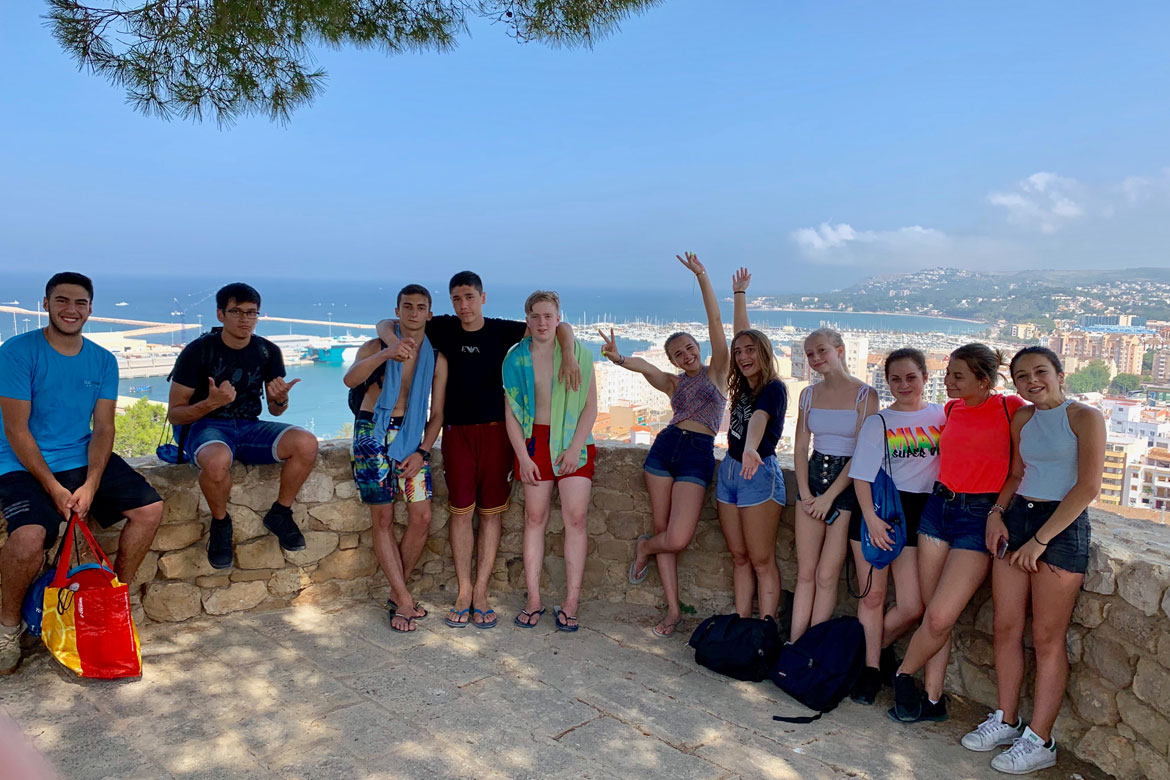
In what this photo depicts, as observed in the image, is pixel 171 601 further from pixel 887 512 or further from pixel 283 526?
pixel 887 512

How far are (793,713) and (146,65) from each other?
501 cm

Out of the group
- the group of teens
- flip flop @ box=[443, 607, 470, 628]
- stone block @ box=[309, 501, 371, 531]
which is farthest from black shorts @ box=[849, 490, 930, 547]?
stone block @ box=[309, 501, 371, 531]

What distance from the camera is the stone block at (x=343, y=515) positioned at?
4.31m

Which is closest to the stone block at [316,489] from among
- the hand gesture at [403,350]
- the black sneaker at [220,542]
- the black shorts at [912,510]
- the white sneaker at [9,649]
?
the black sneaker at [220,542]

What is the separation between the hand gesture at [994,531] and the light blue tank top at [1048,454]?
138mm

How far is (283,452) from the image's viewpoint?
3.95 m

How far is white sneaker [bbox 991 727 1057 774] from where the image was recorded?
2926mm

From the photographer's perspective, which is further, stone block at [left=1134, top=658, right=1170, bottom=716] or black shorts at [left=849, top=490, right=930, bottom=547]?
black shorts at [left=849, top=490, right=930, bottom=547]

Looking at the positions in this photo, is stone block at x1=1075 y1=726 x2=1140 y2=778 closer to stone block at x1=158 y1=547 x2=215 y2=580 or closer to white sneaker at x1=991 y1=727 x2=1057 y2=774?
white sneaker at x1=991 y1=727 x2=1057 y2=774

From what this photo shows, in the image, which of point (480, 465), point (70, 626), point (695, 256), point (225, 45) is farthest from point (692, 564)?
point (225, 45)

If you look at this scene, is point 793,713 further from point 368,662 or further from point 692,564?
point 368,662

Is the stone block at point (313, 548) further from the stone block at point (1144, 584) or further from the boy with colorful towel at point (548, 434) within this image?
the stone block at point (1144, 584)

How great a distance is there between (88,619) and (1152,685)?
4.10m

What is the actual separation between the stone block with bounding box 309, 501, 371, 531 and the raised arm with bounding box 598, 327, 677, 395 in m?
1.62
